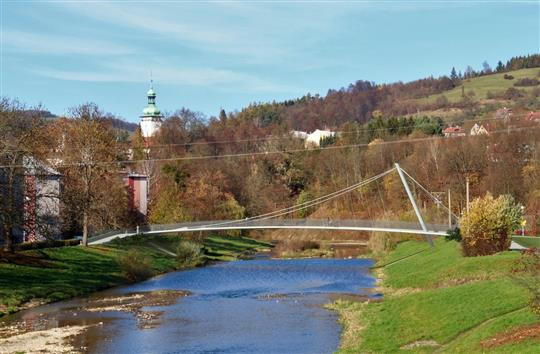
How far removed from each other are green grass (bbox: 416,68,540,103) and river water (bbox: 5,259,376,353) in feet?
435

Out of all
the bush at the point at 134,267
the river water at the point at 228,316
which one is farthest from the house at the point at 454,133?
the bush at the point at 134,267

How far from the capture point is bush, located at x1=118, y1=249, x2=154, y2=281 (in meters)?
50.6

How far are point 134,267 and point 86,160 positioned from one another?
397 inches

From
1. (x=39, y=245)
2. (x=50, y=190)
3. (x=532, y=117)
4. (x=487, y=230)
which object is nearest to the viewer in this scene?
(x=487, y=230)

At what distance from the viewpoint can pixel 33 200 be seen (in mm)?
44156

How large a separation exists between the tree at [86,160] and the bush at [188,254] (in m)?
6.67

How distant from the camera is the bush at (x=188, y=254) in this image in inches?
2405

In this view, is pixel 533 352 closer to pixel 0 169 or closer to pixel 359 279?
pixel 359 279

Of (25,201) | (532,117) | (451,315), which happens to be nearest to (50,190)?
(25,201)

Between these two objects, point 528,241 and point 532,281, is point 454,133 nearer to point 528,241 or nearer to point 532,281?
point 528,241

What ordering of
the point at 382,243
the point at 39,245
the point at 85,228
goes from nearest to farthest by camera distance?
the point at 39,245 < the point at 85,228 < the point at 382,243

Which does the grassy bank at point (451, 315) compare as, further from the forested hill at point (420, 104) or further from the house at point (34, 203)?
the forested hill at point (420, 104)

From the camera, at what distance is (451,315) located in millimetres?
27953

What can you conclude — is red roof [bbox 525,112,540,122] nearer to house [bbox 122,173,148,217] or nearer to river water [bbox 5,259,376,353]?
house [bbox 122,173,148,217]
